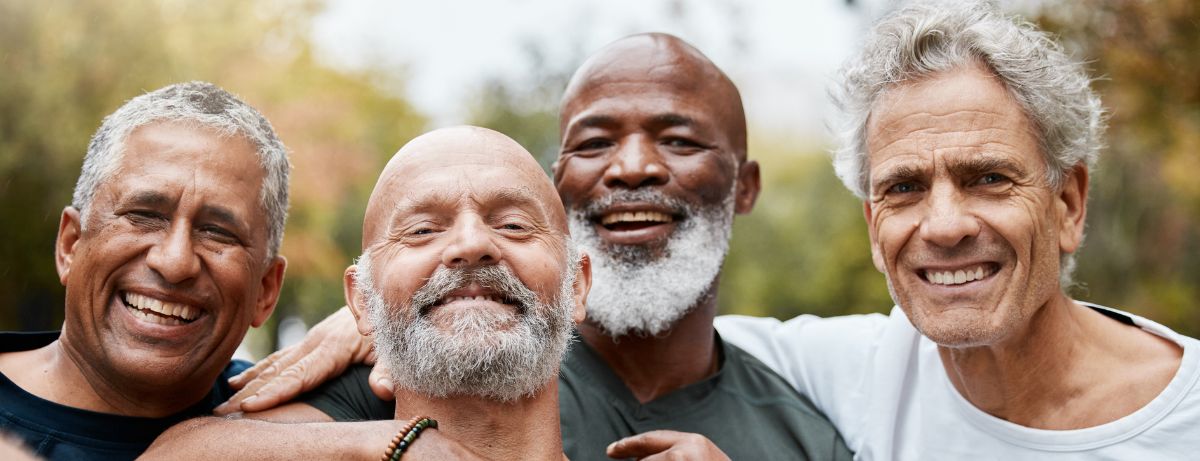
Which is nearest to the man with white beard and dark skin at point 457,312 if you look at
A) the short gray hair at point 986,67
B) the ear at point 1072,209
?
the short gray hair at point 986,67

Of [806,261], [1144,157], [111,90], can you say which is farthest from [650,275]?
[806,261]

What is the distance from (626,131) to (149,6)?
39.6 feet

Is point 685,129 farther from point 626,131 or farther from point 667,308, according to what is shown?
point 667,308

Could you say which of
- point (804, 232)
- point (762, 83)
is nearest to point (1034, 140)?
point (804, 232)

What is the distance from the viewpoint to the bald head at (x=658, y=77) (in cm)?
460

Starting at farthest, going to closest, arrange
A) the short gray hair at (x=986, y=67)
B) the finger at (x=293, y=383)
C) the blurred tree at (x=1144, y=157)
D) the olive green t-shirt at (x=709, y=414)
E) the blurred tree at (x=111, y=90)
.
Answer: the blurred tree at (x=111, y=90) → the blurred tree at (x=1144, y=157) → the olive green t-shirt at (x=709, y=414) → the short gray hair at (x=986, y=67) → the finger at (x=293, y=383)

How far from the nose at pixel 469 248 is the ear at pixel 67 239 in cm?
139

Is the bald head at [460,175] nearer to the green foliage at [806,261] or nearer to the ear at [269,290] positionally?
the ear at [269,290]

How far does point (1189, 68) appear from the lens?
9.70m

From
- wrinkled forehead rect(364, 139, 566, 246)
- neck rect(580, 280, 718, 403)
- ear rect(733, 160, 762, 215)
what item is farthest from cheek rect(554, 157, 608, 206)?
wrinkled forehead rect(364, 139, 566, 246)

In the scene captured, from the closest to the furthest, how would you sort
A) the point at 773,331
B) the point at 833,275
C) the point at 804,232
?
the point at 773,331, the point at 833,275, the point at 804,232

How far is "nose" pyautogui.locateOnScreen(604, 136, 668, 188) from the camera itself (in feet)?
14.4

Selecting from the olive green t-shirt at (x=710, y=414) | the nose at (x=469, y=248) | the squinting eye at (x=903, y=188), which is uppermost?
the squinting eye at (x=903, y=188)

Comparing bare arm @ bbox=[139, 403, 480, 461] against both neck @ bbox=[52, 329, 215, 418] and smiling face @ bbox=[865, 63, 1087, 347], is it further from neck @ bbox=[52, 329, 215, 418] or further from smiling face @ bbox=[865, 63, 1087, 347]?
smiling face @ bbox=[865, 63, 1087, 347]
